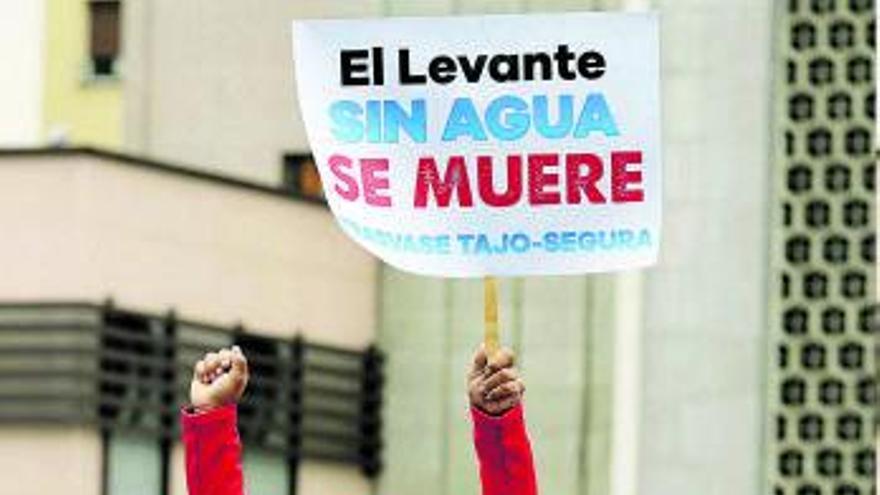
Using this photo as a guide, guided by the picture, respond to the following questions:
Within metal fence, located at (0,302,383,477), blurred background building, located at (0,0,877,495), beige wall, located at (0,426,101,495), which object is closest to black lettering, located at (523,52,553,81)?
metal fence, located at (0,302,383,477)

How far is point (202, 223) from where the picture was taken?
4506 cm

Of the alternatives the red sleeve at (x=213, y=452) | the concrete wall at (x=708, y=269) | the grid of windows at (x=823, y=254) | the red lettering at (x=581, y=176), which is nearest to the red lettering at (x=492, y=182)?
the red lettering at (x=581, y=176)

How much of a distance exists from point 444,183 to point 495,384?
3.07 ft

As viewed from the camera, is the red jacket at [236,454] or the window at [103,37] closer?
the red jacket at [236,454]

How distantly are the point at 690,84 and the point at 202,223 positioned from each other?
4203 millimetres

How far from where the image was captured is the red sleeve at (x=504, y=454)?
13.8m

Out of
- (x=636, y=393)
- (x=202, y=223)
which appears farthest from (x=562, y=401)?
(x=202, y=223)

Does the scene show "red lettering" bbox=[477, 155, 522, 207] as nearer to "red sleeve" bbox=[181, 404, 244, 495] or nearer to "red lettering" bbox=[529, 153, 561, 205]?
"red lettering" bbox=[529, 153, 561, 205]

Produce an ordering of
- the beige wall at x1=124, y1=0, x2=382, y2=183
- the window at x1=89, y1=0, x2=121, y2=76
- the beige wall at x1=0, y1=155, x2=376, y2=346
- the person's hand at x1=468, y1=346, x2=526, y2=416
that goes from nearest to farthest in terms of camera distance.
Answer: the person's hand at x1=468, y1=346, x2=526, y2=416 → the beige wall at x1=0, y1=155, x2=376, y2=346 → the beige wall at x1=124, y1=0, x2=382, y2=183 → the window at x1=89, y1=0, x2=121, y2=76

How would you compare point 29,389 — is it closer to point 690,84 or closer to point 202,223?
point 202,223

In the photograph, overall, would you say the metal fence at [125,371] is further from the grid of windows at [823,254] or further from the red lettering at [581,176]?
the red lettering at [581,176]

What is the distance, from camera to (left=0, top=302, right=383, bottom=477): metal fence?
43375 millimetres

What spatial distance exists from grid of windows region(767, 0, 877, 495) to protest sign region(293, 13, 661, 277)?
3112 cm

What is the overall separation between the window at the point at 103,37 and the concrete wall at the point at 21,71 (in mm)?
787
